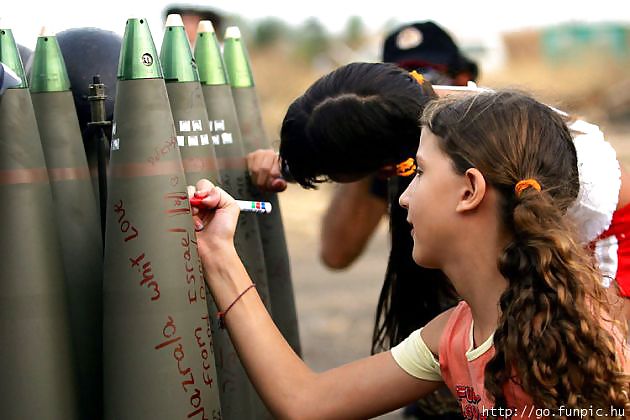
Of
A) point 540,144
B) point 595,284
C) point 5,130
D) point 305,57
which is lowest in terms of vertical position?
point 595,284

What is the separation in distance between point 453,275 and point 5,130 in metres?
0.86

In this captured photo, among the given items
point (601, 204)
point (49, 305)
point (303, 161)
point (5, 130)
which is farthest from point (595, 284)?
point (5, 130)

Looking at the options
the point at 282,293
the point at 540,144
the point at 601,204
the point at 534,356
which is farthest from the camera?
the point at 282,293

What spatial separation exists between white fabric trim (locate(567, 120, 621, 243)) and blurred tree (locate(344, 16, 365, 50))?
26.1 meters

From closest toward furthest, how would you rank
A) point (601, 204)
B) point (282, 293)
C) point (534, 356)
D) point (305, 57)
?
point (534, 356) < point (601, 204) < point (282, 293) < point (305, 57)

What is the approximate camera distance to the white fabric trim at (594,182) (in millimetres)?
2301

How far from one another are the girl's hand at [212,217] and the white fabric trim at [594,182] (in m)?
0.77

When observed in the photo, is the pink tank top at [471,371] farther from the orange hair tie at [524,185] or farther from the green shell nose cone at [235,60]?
the green shell nose cone at [235,60]

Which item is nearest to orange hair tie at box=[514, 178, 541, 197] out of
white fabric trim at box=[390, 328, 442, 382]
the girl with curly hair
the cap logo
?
the girl with curly hair

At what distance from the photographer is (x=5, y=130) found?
1.82 m

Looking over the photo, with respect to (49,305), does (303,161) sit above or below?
above

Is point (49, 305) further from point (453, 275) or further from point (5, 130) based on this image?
point (453, 275)

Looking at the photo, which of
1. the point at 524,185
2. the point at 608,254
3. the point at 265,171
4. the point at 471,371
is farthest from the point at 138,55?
the point at 608,254

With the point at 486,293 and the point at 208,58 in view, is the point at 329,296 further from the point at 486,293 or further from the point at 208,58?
the point at 486,293
